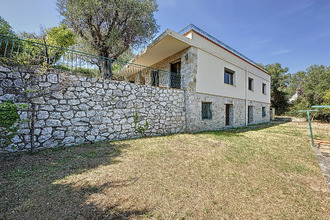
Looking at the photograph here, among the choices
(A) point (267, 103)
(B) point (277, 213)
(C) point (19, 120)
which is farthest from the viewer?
(A) point (267, 103)

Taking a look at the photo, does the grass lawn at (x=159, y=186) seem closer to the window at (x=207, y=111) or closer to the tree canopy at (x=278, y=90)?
the window at (x=207, y=111)

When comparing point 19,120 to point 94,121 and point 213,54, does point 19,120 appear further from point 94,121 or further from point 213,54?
point 213,54

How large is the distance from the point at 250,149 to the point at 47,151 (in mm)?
6589

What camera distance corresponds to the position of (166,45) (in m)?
7.12

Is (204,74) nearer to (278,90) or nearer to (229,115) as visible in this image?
(229,115)

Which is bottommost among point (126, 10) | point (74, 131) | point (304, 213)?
point (304, 213)

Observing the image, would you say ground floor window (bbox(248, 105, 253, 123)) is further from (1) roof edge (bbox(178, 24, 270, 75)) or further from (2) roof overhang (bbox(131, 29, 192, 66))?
(2) roof overhang (bbox(131, 29, 192, 66))

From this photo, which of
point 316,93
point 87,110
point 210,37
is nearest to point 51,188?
point 87,110

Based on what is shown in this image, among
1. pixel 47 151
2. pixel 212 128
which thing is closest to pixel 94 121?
pixel 47 151

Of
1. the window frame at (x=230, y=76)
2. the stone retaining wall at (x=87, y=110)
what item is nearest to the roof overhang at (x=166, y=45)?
the stone retaining wall at (x=87, y=110)

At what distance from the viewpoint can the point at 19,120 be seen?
357 cm

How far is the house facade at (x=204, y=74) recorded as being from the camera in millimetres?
7156

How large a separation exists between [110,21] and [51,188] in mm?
9813

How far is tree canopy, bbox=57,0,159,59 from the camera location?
763cm
